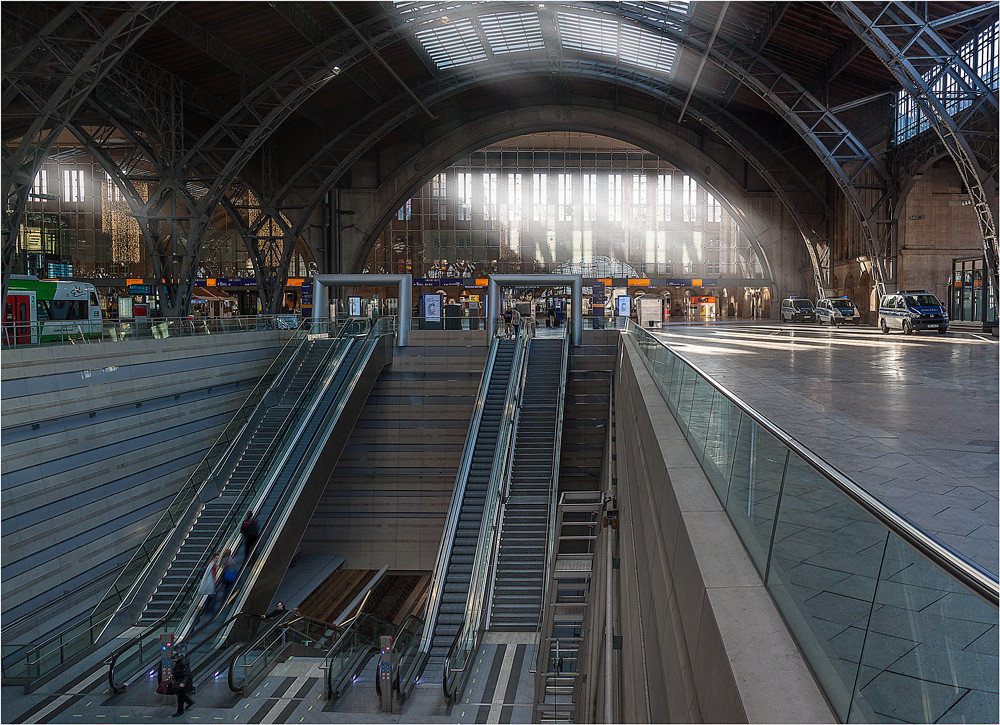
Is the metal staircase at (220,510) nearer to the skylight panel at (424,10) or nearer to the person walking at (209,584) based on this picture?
the person walking at (209,584)

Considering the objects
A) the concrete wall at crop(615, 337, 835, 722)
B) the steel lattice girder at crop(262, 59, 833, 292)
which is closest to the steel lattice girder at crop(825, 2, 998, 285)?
the steel lattice girder at crop(262, 59, 833, 292)

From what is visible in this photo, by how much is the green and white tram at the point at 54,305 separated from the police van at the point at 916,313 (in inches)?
1041

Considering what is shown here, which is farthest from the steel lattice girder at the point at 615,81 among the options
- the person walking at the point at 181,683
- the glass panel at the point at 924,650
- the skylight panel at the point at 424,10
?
the glass panel at the point at 924,650

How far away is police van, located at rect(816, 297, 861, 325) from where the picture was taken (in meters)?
36.7

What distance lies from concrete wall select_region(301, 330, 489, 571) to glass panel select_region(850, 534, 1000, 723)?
85.6 ft

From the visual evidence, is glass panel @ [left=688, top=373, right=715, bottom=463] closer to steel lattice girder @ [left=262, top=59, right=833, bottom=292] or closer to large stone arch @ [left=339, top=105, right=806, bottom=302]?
steel lattice girder @ [left=262, top=59, right=833, bottom=292]

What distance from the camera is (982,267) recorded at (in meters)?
31.5

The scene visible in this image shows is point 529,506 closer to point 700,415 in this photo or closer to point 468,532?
point 468,532

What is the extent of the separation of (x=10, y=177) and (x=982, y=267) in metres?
Result: 36.6

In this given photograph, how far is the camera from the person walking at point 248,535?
1678 centimetres

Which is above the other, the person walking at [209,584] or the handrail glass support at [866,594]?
the handrail glass support at [866,594]

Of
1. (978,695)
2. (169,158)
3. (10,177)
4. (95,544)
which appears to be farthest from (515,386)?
(978,695)

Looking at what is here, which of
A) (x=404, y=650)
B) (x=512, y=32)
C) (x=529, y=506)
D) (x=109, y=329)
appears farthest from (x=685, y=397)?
(x=512, y=32)

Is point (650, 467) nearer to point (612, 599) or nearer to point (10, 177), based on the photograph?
point (612, 599)
